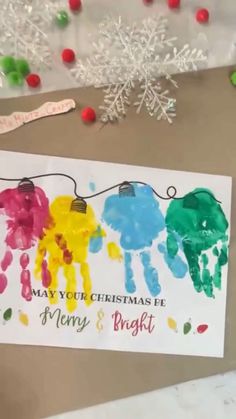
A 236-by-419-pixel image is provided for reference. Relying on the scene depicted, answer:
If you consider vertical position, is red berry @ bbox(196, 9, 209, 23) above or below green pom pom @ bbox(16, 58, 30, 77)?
above

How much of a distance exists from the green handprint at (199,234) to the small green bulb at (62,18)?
240 millimetres

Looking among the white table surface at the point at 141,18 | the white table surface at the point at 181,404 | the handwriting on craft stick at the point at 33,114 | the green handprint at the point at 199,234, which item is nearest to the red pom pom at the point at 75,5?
the white table surface at the point at 141,18

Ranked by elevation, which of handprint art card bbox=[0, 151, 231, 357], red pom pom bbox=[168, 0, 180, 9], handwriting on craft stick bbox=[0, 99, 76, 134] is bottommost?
→ handprint art card bbox=[0, 151, 231, 357]

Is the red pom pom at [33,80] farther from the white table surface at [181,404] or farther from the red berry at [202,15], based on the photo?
the white table surface at [181,404]

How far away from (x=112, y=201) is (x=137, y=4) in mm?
239

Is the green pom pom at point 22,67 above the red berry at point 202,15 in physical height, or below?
below

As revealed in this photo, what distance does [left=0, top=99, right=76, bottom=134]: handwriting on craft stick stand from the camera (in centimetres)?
68

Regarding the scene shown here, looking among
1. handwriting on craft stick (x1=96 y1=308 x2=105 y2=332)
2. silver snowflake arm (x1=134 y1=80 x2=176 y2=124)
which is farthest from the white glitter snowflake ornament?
handwriting on craft stick (x1=96 y1=308 x2=105 y2=332)

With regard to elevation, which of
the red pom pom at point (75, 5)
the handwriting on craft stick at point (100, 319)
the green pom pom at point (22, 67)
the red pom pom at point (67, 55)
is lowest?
the handwriting on craft stick at point (100, 319)

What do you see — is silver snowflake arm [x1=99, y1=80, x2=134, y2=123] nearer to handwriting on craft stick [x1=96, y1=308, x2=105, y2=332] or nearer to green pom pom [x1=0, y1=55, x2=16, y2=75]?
green pom pom [x1=0, y1=55, x2=16, y2=75]

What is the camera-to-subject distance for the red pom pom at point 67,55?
70cm

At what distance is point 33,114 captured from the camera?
69 cm

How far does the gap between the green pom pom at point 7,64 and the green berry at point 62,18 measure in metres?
0.07

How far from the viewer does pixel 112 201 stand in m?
0.70
